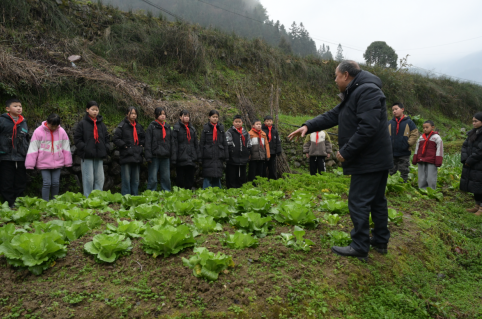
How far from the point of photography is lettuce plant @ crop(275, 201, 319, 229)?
3.28m

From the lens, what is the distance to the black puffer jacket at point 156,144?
20.5ft

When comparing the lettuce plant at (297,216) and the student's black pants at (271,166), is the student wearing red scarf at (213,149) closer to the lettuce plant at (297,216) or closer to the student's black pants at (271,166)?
the student's black pants at (271,166)

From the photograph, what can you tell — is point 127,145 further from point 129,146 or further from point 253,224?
point 253,224

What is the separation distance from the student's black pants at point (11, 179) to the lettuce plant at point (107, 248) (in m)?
3.85

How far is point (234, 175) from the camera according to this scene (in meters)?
7.44

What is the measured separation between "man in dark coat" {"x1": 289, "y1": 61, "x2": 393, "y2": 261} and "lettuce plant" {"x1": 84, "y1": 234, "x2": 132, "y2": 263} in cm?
195

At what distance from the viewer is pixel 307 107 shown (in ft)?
53.2

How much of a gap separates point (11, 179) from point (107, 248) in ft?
13.4

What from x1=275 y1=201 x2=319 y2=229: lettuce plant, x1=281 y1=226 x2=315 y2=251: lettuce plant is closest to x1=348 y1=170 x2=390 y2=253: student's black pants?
x1=281 y1=226 x2=315 y2=251: lettuce plant

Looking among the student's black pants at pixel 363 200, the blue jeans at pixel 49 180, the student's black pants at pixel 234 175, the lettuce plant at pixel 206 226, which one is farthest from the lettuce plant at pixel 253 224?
the student's black pants at pixel 234 175

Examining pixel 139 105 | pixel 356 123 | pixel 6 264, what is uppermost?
pixel 139 105

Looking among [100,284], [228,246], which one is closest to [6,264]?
[100,284]

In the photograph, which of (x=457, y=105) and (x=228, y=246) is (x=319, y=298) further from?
(x=457, y=105)

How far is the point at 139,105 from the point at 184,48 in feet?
16.1
